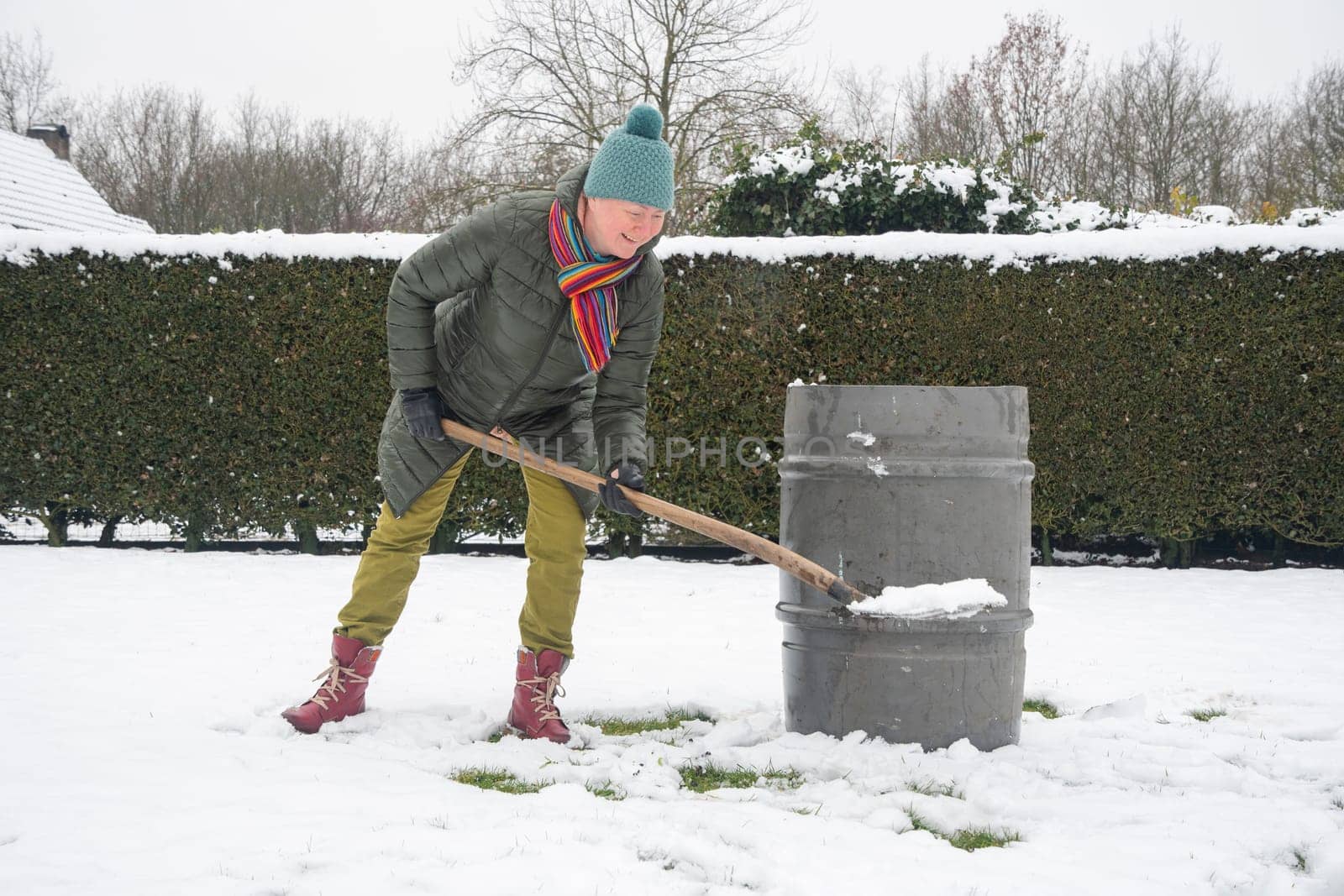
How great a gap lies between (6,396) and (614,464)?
250 inches

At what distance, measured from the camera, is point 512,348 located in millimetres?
3357

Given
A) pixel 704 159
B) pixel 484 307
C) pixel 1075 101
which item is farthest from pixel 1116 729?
pixel 1075 101

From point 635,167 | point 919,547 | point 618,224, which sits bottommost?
point 919,547

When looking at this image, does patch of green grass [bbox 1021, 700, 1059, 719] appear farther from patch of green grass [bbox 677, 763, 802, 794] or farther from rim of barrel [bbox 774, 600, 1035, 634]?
patch of green grass [bbox 677, 763, 802, 794]

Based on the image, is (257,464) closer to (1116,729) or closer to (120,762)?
(120,762)

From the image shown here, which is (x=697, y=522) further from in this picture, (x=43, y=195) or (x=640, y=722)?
(x=43, y=195)

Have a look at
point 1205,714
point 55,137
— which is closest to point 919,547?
point 1205,714

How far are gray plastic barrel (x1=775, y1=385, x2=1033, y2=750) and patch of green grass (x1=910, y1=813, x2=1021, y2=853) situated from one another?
0.57 metres

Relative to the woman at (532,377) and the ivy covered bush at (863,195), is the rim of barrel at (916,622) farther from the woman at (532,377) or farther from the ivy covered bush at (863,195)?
the ivy covered bush at (863,195)

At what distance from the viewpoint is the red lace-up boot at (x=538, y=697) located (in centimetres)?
337

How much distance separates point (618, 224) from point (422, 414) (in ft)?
2.82

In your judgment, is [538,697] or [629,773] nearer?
[629,773]

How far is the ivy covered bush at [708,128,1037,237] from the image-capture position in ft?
27.8

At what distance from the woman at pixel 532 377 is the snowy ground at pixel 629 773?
11.9 inches
